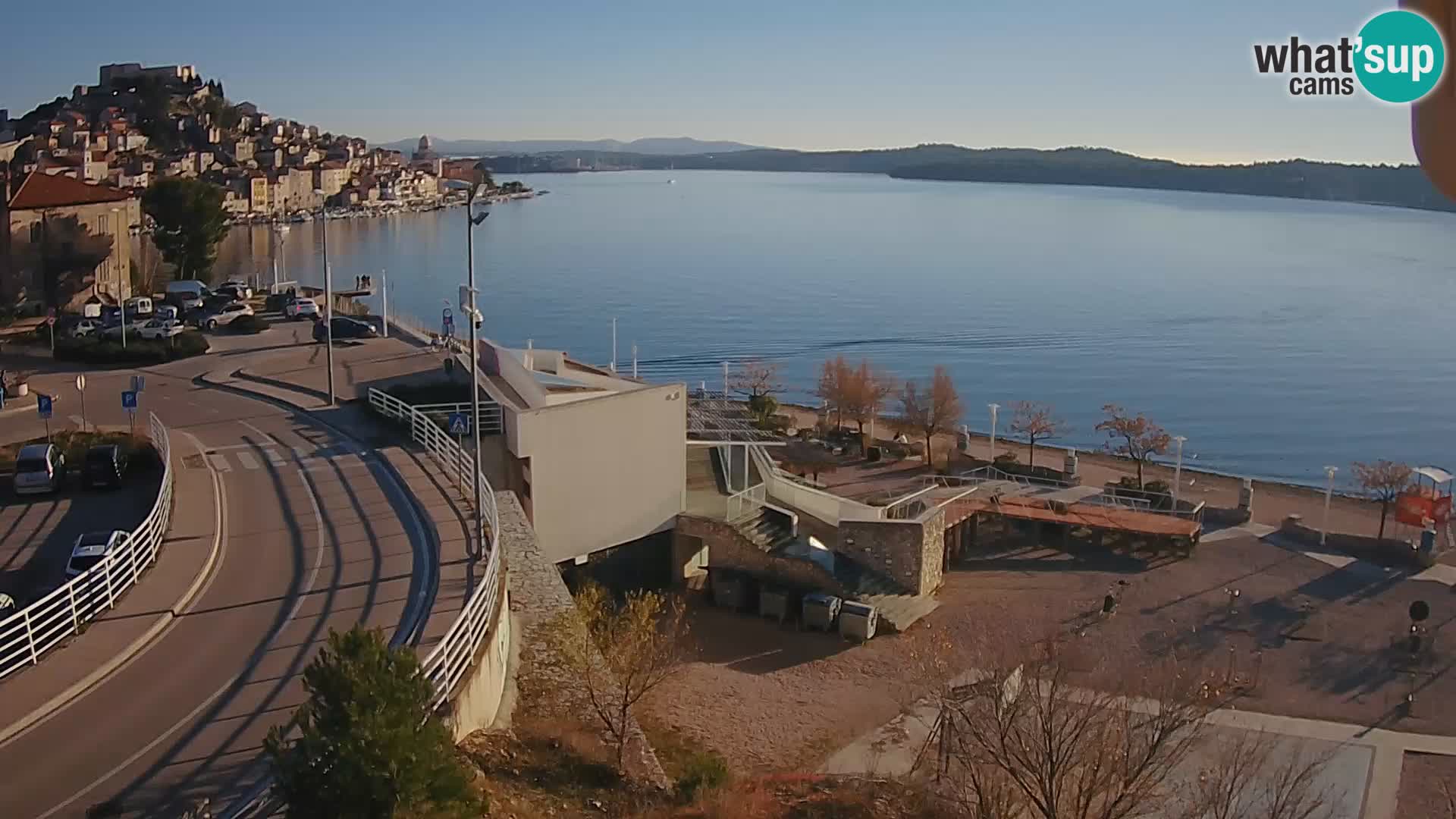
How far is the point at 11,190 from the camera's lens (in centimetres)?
3897

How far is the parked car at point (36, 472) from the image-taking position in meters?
18.7

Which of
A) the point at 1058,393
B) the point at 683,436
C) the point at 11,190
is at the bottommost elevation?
the point at 1058,393

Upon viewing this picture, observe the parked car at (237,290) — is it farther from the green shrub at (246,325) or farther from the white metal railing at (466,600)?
the white metal railing at (466,600)

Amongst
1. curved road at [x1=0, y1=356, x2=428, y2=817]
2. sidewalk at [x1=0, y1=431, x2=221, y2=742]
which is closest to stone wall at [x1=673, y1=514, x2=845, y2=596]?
curved road at [x1=0, y1=356, x2=428, y2=817]

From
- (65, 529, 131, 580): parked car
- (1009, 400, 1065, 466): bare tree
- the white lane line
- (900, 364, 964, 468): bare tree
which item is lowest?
(1009, 400, 1065, 466): bare tree

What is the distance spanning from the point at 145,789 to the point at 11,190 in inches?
1463

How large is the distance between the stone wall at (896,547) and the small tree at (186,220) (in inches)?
1295

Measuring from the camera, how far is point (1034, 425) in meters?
33.8

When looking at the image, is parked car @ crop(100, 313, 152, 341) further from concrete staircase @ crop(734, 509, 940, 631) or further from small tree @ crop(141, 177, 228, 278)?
concrete staircase @ crop(734, 509, 940, 631)

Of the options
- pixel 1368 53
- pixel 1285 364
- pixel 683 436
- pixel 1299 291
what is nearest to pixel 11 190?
pixel 683 436

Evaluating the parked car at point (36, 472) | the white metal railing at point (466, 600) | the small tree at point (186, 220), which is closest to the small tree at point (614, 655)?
the white metal railing at point (466, 600)

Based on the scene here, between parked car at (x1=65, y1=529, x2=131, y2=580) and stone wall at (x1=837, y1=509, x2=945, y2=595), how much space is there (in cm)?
1152

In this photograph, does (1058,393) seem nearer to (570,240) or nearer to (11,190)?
(11,190)

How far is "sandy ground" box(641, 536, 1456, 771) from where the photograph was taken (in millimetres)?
15914
